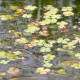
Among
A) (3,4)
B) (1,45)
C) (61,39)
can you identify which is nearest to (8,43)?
(1,45)

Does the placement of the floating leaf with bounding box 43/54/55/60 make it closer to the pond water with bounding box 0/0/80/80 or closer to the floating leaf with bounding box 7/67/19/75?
the pond water with bounding box 0/0/80/80

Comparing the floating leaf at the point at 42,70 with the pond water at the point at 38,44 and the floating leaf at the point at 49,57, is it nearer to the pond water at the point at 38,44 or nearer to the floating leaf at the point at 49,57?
the pond water at the point at 38,44

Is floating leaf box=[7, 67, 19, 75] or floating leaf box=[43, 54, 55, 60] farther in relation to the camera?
floating leaf box=[43, 54, 55, 60]

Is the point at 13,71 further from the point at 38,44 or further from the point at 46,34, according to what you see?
the point at 46,34

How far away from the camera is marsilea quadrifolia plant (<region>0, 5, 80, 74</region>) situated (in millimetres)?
2670

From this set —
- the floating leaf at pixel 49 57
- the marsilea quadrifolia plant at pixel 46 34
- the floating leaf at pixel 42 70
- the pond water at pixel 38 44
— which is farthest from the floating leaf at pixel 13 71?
the floating leaf at pixel 49 57

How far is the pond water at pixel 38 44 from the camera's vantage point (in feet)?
8.07

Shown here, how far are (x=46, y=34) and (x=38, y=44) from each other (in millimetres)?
281

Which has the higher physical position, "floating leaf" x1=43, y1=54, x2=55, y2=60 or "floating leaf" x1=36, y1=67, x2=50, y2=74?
"floating leaf" x1=43, y1=54, x2=55, y2=60

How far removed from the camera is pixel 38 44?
2893 millimetres

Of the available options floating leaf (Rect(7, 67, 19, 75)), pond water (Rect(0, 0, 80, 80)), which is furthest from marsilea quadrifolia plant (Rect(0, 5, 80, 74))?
floating leaf (Rect(7, 67, 19, 75))

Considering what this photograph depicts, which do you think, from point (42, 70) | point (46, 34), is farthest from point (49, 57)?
point (46, 34)

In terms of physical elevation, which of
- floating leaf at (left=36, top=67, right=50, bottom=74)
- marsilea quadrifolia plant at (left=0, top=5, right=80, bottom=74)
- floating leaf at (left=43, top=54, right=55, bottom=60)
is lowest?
floating leaf at (left=36, top=67, right=50, bottom=74)

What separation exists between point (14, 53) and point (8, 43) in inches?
10.4
